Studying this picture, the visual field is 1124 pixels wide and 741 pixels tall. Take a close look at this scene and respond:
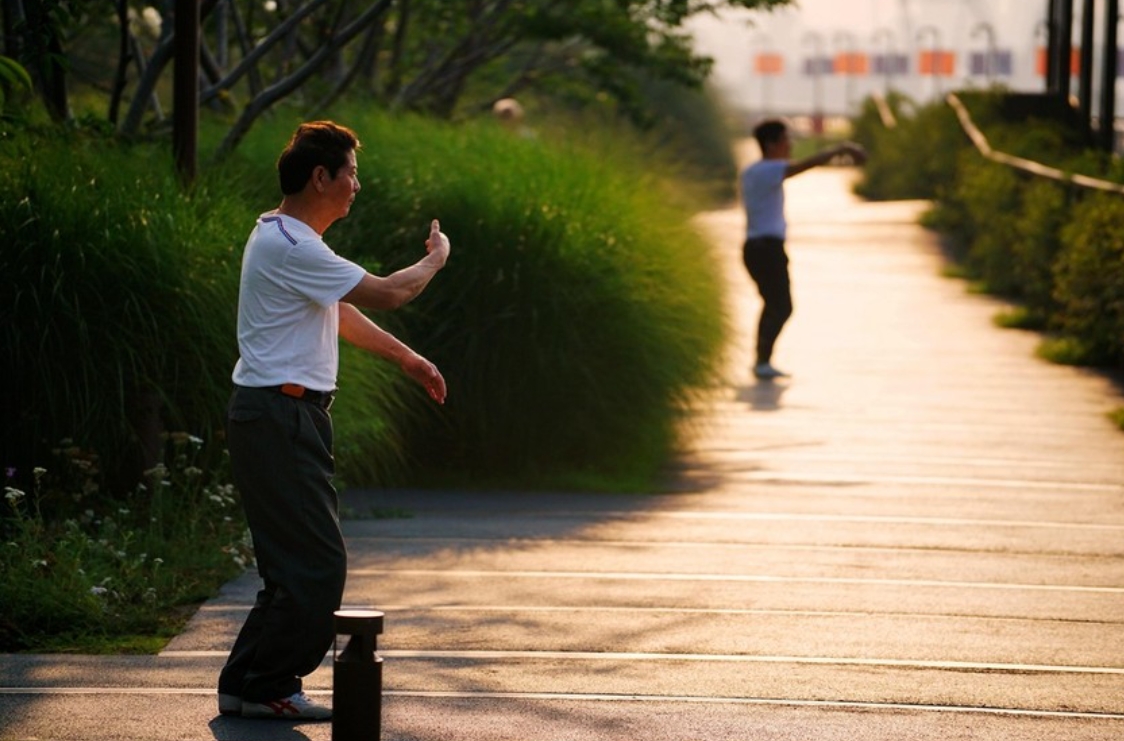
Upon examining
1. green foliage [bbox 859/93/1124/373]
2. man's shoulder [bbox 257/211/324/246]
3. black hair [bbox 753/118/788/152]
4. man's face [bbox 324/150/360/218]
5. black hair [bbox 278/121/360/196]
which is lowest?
green foliage [bbox 859/93/1124/373]

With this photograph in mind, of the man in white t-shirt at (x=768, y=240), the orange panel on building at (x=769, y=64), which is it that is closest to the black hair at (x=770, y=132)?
the man in white t-shirt at (x=768, y=240)

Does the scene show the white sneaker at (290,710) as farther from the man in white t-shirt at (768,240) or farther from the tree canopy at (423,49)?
the man in white t-shirt at (768,240)

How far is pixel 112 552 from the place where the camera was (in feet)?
24.4

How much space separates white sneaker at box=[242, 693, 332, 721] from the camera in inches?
226

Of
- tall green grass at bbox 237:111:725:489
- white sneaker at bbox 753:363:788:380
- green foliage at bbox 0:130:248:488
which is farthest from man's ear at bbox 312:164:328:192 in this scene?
white sneaker at bbox 753:363:788:380

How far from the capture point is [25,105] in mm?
10352

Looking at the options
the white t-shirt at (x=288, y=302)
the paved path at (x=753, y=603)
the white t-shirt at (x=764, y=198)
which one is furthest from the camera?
the white t-shirt at (x=764, y=198)

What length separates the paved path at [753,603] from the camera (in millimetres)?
5855

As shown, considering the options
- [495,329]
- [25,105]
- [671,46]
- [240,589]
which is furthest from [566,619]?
[671,46]

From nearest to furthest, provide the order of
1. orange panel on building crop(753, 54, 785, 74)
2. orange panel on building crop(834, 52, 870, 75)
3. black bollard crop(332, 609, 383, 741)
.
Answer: black bollard crop(332, 609, 383, 741) → orange panel on building crop(753, 54, 785, 74) → orange panel on building crop(834, 52, 870, 75)

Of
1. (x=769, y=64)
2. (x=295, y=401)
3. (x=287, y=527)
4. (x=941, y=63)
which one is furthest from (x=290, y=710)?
(x=769, y=64)

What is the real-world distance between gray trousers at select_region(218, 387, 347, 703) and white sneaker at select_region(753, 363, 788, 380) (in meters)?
9.64

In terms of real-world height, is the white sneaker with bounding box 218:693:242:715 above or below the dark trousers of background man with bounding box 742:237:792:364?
above

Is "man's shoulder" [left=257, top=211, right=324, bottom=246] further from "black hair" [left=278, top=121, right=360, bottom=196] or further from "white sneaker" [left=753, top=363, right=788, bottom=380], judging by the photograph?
"white sneaker" [left=753, top=363, right=788, bottom=380]
